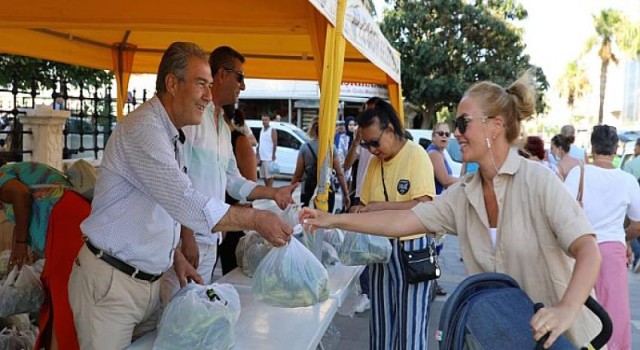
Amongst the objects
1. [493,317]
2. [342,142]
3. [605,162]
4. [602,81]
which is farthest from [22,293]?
[602,81]

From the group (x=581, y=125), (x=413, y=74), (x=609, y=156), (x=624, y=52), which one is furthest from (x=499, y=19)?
(x=581, y=125)

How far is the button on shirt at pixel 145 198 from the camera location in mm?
2117

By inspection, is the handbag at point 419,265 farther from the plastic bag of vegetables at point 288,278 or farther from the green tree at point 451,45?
the green tree at point 451,45

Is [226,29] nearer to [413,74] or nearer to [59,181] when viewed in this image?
[59,181]

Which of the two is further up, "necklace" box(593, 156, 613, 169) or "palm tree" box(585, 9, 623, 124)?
"palm tree" box(585, 9, 623, 124)

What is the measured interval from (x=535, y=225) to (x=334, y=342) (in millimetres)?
2927

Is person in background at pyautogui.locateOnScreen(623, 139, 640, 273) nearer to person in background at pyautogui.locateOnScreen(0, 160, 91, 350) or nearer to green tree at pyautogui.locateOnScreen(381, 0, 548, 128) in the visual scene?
person in background at pyautogui.locateOnScreen(0, 160, 91, 350)

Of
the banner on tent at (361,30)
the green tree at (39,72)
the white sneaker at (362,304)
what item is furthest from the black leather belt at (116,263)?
the green tree at (39,72)

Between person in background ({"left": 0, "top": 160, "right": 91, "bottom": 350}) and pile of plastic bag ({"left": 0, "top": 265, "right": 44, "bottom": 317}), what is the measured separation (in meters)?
0.15

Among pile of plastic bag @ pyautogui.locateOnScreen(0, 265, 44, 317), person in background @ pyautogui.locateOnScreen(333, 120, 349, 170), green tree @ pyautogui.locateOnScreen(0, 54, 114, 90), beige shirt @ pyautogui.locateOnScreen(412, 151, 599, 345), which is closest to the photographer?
beige shirt @ pyautogui.locateOnScreen(412, 151, 599, 345)

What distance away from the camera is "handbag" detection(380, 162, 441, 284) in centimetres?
351

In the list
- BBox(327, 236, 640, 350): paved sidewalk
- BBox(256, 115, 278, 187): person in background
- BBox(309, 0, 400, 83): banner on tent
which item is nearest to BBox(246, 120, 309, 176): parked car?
BBox(256, 115, 278, 187): person in background

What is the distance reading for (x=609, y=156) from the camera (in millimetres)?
4258

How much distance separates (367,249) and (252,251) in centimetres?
70
